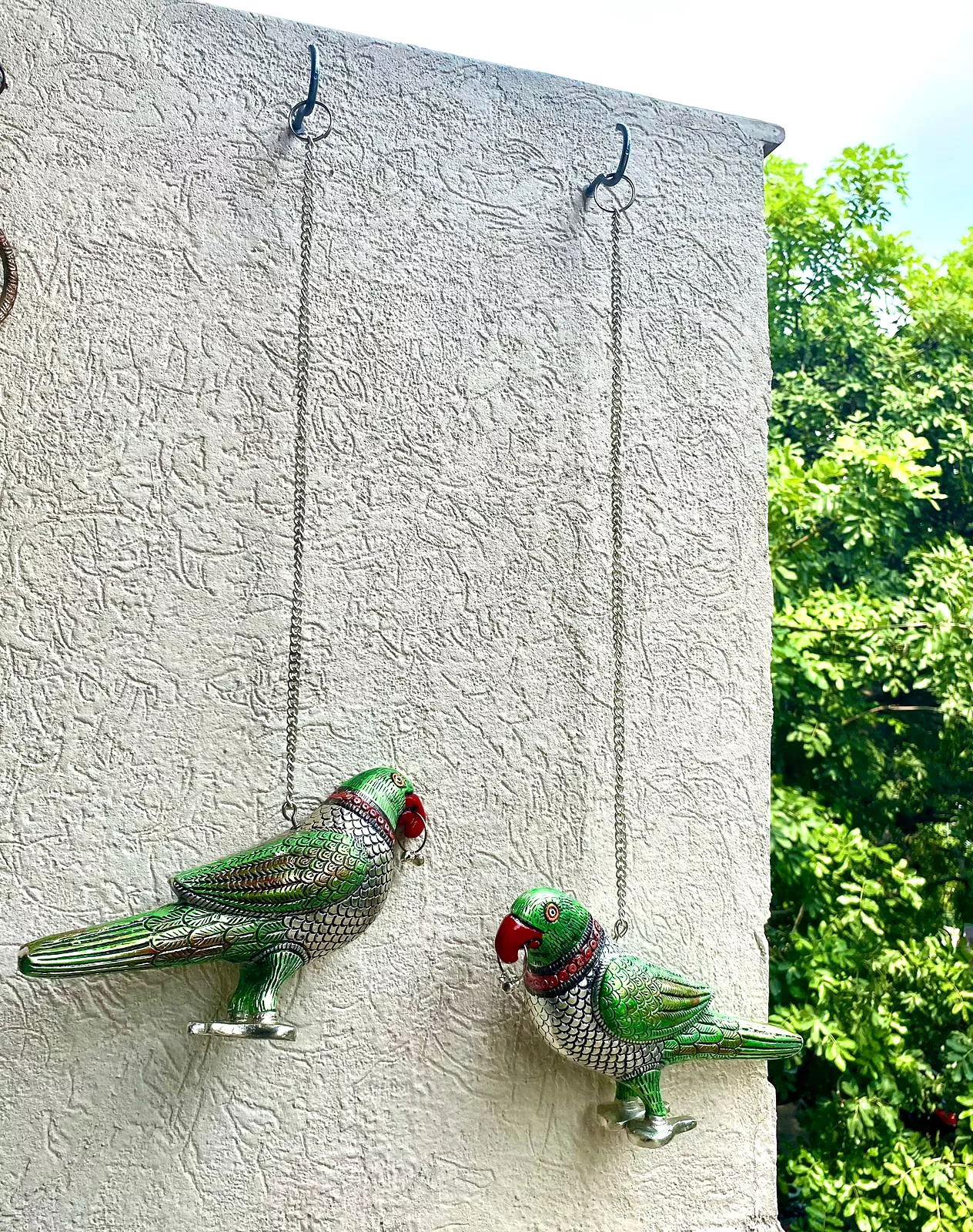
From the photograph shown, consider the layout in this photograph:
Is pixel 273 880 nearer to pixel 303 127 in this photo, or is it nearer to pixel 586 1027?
pixel 586 1027

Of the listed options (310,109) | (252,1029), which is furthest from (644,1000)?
(310,109)

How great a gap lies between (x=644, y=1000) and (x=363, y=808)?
47 centimetres

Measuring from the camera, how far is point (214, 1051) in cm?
127

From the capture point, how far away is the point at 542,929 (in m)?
1.25

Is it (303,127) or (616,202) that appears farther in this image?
(616,202)

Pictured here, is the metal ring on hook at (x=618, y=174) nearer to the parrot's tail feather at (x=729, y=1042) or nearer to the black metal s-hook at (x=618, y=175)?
the black metal s-hook at (x=618, y=175)

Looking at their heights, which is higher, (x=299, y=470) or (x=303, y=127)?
(x=303, y=127)

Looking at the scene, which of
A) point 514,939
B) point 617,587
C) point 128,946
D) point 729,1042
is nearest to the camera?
point 128,946

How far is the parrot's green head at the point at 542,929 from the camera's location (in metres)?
1.24

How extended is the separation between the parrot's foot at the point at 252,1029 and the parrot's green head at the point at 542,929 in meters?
0.29

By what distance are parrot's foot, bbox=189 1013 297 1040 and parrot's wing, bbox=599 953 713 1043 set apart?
417 millimetres

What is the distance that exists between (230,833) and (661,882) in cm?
67

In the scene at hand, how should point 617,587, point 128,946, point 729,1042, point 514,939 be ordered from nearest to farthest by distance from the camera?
point 128,946 < point 514,939 < point 729,1042 < point 617,587

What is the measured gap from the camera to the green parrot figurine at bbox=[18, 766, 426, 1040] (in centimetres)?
112
